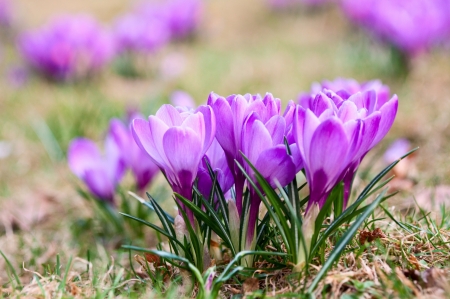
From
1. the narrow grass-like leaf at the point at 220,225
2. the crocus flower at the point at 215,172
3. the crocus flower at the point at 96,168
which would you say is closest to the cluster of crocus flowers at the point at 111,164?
the crocus flower at the point at 96,168

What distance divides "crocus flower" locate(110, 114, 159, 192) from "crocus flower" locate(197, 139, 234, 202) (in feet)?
2.33

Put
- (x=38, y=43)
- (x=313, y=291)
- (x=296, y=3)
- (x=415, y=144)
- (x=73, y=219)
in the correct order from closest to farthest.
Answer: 1. (x=313, y=291)
2. (x=73, y=219)
3. (x=415, y=144)
4. (x=38, y=43)
5. (x=296, y=3)

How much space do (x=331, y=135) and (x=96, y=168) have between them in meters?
1.22

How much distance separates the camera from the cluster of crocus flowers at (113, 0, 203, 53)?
16.0ft

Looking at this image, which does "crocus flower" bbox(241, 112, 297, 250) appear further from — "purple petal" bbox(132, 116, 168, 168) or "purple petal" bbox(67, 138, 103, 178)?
"purple petal" bbox(67, 138, 103, 178)

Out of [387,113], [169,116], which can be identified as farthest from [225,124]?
[387,113]

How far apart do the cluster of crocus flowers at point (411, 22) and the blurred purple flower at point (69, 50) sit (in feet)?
7.69

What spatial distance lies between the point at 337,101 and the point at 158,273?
2.07 ft

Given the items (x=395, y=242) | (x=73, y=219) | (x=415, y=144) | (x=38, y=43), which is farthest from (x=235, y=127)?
(x=38, y=43)

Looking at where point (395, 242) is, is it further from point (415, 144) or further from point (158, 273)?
point (415, 144)

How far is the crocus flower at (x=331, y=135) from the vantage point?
1091mm

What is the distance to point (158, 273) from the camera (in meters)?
1.35

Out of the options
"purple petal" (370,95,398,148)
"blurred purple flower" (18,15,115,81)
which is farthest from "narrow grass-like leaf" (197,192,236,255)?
"blurred purple flower" (18,15,115,81)

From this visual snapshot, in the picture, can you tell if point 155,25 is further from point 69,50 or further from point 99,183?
point 99,183
